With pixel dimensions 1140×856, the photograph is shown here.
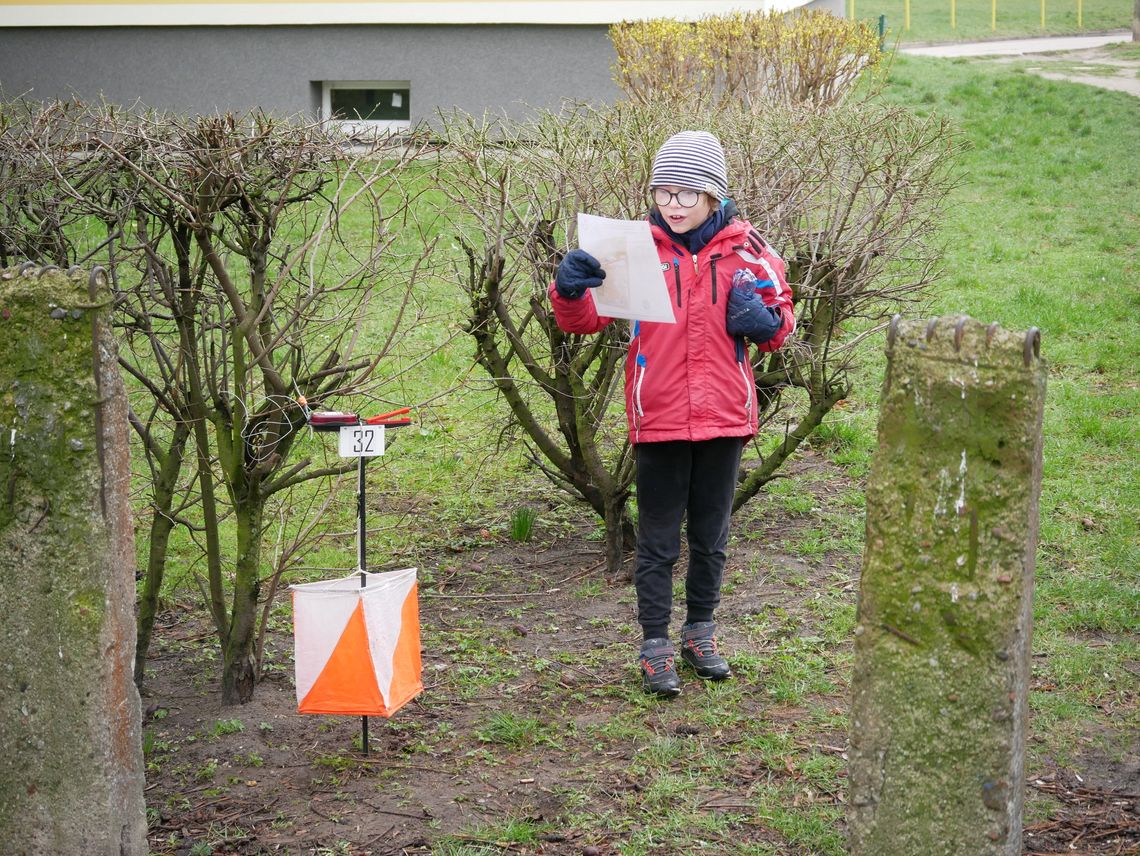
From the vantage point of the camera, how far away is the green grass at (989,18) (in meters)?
28.3

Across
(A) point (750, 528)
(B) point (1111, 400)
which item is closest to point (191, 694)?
(A) point (750, 528)

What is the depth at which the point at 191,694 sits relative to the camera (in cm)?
452

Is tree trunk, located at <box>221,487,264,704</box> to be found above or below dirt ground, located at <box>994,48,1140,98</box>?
below

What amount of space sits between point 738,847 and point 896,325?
1.53m

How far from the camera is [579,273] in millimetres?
4016

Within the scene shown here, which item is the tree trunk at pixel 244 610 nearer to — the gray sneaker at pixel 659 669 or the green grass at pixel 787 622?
the green grass at pixel 787 622

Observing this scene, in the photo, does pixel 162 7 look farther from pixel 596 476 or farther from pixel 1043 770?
pixel 1043 770

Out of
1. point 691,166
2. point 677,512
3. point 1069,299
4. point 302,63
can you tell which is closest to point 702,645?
point 677,512

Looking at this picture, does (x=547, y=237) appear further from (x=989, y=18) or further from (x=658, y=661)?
(x=989, y=18)

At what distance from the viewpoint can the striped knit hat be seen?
13.1 ft

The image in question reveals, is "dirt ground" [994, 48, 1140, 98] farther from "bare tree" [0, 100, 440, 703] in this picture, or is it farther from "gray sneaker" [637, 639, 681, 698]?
"bare tree" [0, 100, 440, 703]

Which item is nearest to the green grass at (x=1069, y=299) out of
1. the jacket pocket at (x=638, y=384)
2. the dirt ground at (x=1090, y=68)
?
the dirt ground at (x=1090, y=68)

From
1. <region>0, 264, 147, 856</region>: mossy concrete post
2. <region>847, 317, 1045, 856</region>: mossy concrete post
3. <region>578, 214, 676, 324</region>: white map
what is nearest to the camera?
<region>847, 317, 1045, 856</region>: mossy concrete post

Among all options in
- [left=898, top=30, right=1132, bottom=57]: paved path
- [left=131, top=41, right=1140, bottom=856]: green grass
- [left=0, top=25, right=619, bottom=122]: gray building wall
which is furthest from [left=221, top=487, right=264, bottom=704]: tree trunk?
[left=898, top=30, right=1132, bottom=57]: paved path
